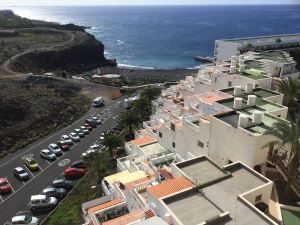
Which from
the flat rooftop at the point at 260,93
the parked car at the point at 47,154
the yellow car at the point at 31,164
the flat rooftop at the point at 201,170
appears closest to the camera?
the flat rooftop at the point at 201,170

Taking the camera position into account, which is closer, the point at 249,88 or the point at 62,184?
the point at 249,88

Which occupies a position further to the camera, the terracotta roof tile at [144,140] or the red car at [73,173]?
the red car at [73,173]

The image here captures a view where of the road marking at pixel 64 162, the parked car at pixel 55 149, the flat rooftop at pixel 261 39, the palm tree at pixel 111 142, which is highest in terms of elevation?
the flat rooftop at pixel 261 39

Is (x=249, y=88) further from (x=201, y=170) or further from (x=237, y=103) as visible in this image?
(x=201, y=170)

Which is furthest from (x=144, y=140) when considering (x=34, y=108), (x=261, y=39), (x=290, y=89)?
(x=261, y=39)

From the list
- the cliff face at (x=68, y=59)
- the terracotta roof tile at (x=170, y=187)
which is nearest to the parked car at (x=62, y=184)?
the terracotta roof tile at (x=170, y=187)

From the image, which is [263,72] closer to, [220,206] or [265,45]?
[220,206]

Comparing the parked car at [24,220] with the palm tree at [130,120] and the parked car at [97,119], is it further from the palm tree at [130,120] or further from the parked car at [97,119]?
the parked car at [97,119]
